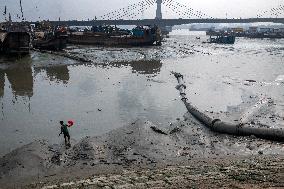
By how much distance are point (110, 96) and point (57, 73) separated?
33.6 ft

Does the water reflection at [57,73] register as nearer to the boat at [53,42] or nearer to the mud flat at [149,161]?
the boat at [53,42]

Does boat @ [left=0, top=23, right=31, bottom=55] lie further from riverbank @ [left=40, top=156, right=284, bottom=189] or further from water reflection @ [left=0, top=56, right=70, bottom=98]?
riverbank @ [left=40, top=156, right=284, bottom=189]

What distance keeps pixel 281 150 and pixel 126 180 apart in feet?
19.3

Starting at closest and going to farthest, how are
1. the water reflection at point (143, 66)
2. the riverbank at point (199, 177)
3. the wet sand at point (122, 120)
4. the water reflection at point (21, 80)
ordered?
the riverbank at point (199, 177), the wet sand at point (122, 120), the water reflection at point (21, 80), the water reflection at point (143, 66)

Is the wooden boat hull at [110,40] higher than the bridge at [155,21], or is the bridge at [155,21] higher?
the bridge at [155,21]

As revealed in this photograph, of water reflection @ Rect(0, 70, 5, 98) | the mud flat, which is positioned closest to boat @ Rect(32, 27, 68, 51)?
water reflection @ Rect(0, 70, 5, 98)

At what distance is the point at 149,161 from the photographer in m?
10.7

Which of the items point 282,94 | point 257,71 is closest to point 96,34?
point 257,71

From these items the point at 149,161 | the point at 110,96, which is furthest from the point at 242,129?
the point at 110,96

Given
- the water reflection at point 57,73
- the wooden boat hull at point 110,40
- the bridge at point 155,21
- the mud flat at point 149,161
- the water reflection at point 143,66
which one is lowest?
the mud flat at point 149,161

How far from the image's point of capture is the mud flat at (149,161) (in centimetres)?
891

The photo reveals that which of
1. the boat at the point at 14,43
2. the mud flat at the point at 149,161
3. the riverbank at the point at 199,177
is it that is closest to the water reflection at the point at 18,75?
the boat at the point at 14,43

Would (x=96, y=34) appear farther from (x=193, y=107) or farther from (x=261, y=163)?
(x=261, y=163)

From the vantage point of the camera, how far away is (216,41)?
277ft
